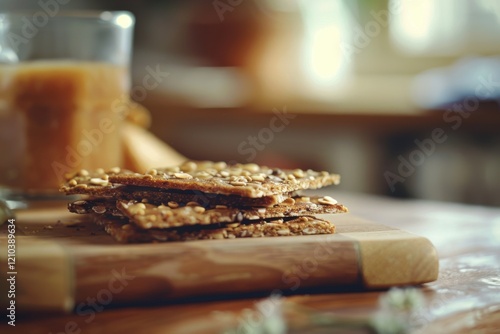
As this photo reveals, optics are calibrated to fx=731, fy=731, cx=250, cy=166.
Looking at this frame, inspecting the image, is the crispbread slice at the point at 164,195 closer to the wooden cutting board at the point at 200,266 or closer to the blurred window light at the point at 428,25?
the wooden cutting board at the point at 200,266

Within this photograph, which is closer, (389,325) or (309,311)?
(389,325)

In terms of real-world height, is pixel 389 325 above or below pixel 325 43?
below

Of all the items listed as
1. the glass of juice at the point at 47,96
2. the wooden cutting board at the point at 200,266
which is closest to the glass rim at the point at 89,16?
the glass of juice at the point at 47,96

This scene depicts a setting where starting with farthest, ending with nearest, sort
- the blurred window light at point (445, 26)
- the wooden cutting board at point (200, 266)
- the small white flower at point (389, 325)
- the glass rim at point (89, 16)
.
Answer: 1. the blurred window light at point (445, 26)
2. the glass rim at point (89, 16)
3. the wooden cutting board at point (200, 266)
4. the small white flower at point (389, 325)

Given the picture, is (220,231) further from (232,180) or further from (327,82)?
Answer: (327,82)

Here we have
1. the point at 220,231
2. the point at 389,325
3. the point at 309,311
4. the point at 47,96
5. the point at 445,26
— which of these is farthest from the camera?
the point at 445,26

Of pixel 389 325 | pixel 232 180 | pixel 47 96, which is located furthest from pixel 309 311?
pixel 47 96

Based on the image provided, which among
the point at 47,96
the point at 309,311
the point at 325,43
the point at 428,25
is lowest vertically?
the point at 309,311
